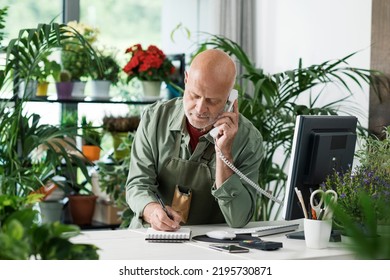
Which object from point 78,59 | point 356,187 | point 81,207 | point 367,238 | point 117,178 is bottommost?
point 81,207

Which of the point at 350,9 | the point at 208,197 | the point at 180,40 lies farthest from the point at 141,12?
the point at 208,197

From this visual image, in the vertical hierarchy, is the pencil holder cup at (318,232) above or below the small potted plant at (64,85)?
below

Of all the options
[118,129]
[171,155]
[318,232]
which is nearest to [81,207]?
[118,129]

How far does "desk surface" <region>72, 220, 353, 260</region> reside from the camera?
2.43 m

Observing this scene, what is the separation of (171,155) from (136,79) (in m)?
2.93

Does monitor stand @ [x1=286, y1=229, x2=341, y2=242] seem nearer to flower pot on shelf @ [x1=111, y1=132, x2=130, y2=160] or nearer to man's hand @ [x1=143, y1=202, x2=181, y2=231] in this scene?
man's hand @ [x1=143, y1=202, x2=181, y2=231]

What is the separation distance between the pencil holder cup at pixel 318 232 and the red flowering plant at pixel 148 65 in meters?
3.19

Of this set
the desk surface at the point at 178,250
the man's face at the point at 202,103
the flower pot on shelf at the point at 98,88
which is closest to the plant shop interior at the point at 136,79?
the flower pot on shelf at the point at 98,88

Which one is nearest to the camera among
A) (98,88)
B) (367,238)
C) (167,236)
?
(367,238)

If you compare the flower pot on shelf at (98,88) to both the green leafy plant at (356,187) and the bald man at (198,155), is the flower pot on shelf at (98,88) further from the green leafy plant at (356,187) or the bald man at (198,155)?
the green leafy plant at (356,187)

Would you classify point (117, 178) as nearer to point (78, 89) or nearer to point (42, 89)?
point (78, 89)

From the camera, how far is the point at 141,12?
20.3ft

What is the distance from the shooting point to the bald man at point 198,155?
3021mm

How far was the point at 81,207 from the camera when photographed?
557 cm
